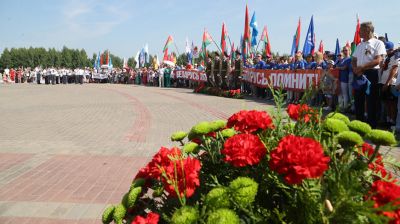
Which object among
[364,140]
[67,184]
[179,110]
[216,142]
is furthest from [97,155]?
[179,110]

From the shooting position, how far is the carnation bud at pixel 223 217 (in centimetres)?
136

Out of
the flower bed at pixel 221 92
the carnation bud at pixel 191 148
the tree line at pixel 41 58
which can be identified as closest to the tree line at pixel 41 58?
the tree line at pixel 41 58

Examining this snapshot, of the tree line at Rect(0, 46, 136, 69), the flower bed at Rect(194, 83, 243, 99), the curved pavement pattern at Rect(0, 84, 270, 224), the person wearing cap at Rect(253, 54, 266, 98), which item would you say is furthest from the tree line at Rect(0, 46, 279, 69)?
the curved pavement pattern at Rect(0, 84, 270, 224)

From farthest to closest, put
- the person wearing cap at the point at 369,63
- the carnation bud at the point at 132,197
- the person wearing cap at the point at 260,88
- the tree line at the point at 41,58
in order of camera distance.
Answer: the tree line at the point at 41,58 → the person wearing cap at the point at 260,88 → the person wearing cap at the point at 369,63 → the carnation bud at the point at 132,197

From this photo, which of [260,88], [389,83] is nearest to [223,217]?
[389,83]

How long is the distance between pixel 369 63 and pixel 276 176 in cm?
647

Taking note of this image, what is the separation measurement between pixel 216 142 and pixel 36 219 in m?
2.64

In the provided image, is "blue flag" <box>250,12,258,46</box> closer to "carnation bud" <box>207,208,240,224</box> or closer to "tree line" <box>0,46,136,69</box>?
"carnation bud" <box>207,208,240,224</box>

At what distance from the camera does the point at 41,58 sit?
105438 millimetres

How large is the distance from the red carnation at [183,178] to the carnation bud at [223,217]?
0.18 m

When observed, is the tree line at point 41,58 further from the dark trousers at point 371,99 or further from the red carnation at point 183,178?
the red carnation at point 183,178

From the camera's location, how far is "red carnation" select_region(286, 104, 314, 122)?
178cm

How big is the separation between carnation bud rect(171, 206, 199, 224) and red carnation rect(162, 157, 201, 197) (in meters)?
0.08

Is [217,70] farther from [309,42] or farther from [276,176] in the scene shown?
[276,176]
